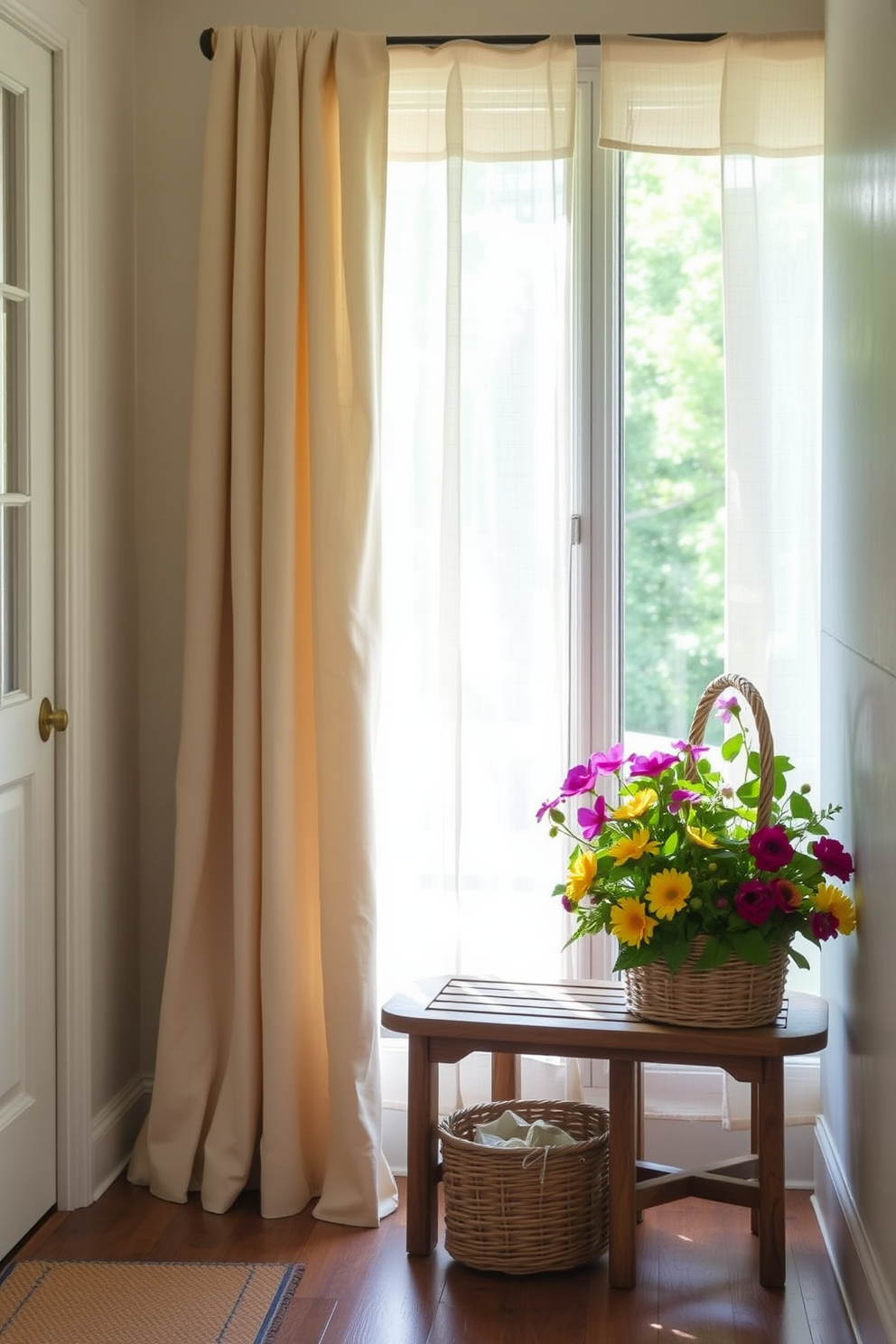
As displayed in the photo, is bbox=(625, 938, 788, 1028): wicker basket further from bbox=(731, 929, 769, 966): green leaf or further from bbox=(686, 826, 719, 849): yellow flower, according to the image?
bbox=(686, 826, 719, 849): yellow flower

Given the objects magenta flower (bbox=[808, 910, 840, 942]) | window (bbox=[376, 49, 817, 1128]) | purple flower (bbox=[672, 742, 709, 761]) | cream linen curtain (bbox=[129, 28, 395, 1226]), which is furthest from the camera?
window (bbox=[376, 49, 817, 1128])

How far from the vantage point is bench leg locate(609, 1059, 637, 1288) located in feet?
8.07

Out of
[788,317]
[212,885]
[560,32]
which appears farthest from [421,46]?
[212,885]

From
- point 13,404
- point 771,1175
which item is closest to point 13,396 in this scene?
point 13,404

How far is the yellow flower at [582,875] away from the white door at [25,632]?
41.1 inches

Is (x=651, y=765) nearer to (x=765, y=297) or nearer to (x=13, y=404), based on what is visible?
(x=765, y=297)

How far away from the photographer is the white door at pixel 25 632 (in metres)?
2.58

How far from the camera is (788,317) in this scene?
2863 millimetres

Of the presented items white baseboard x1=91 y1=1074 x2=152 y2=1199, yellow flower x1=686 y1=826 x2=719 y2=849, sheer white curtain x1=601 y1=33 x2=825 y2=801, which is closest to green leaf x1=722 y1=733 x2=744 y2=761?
yellow flower x1=686 y1=826 x2=719 y2=849

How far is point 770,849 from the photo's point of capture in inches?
91.6

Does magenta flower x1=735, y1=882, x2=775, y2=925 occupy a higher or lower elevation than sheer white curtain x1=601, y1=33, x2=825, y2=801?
lower

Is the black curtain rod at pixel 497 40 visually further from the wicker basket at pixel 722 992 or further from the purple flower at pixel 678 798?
the wicker basket at pixel 722 992

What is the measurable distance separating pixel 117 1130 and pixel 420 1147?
0.78 m

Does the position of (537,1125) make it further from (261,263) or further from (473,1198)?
(261,263)
